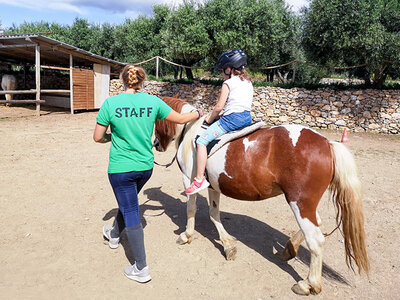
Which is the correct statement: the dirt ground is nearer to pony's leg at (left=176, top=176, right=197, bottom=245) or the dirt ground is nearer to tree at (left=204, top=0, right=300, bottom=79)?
pony's leg at (left=176, top=176, right=197, bottom=245)

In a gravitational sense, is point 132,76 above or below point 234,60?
below

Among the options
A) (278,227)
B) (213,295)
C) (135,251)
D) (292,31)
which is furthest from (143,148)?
(292,31)

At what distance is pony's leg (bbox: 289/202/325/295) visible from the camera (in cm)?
258

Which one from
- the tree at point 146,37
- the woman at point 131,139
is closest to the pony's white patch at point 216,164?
the woman at point 131,139

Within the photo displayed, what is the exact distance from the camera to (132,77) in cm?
251

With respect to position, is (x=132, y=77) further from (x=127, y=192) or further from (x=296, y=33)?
(x=296, y=33)

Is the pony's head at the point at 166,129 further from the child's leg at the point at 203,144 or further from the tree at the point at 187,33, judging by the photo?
the tree at the point at 187,33

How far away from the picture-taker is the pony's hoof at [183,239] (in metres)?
3.45

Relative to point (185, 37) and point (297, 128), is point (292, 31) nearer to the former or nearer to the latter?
point (185, 37)

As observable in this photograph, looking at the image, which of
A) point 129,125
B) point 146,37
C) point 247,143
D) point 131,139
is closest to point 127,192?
point 131,139

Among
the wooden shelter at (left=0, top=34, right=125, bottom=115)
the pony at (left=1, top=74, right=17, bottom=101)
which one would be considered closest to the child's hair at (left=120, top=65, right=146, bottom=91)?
the wooden shelter at (left=0, top=34, right=125, bottom=115)

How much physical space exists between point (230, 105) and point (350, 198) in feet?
4.72

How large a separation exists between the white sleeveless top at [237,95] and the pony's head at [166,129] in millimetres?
793

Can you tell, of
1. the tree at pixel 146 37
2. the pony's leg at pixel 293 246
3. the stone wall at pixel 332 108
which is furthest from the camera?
the tree at pixel 146 37
